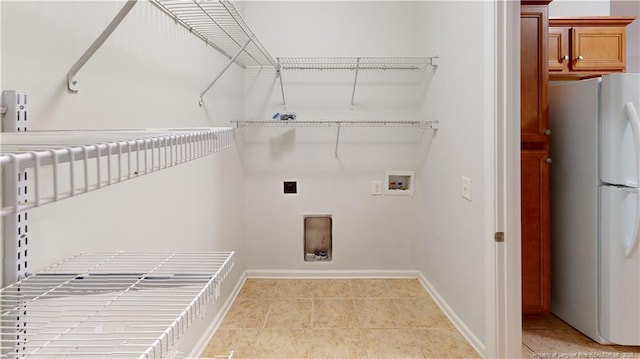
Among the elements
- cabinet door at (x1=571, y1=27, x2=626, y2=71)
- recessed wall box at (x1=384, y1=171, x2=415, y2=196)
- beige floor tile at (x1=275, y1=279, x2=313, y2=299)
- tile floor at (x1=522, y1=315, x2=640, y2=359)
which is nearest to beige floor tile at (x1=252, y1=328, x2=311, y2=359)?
beige floor tile at (x1=275, y1=279, x2=313, y2=299)

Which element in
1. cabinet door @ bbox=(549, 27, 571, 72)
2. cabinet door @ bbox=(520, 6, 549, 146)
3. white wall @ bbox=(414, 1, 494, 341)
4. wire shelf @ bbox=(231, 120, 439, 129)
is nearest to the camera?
white wall @ bbox=(414, 1, 494, 341)

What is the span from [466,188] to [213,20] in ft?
5.18

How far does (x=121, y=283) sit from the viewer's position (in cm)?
86

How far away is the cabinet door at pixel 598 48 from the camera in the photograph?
2.98 metres

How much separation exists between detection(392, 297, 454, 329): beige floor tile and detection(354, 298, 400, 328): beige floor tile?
0.04 m

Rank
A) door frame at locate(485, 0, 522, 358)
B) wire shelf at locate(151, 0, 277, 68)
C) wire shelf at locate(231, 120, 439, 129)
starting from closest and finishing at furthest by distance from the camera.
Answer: wire shelf at locate(151, 0, 277, 68) → door frame at locate(485, 0, 522, 358) → wire shelf at locate(231, 120, 439, 129)

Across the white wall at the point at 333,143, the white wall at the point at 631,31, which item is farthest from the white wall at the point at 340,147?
the white wall at the point at 631,31

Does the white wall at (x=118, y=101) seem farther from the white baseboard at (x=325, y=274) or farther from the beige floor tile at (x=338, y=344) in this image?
the white baseboard at (x=325, y=274)

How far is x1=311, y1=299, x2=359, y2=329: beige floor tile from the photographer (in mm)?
2523

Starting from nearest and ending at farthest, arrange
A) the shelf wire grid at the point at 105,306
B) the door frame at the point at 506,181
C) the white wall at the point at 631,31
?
the shelf wire grid at the point at 105,306
the door frame at the point at 506,181
the white wall at the point at 631,31

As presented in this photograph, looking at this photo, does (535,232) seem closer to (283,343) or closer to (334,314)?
(334,314)

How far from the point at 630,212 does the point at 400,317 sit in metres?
1.42

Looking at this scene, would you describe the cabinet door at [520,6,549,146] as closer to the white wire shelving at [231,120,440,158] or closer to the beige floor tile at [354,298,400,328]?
the white wire shelving at [231,120,440,158]

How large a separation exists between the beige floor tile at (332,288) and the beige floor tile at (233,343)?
735mm
